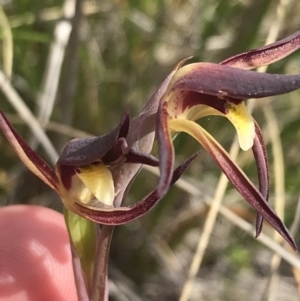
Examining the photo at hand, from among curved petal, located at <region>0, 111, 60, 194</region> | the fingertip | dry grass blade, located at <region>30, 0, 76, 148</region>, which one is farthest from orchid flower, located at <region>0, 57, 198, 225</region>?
dry grass blade, located at <region>30, 0, 76, 148</region>

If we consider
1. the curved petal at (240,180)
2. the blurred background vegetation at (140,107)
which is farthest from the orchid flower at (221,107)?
the blurred background vegetation at (140,107)

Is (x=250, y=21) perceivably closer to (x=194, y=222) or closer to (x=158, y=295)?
(x=194, y=222)

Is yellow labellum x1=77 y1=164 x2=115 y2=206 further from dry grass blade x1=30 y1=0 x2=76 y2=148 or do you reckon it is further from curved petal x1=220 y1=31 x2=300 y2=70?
dry grass blade x1=30 y1=0 x2=76 y2=148

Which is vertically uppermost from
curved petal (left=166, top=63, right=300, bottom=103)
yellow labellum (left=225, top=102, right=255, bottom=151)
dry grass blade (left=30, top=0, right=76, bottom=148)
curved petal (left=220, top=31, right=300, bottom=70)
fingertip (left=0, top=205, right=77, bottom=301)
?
curved petal (left=220, top=31, right=300, bottom=70)

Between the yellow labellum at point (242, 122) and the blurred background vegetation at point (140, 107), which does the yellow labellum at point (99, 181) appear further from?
the blurred background vegetation at point (140, 107)

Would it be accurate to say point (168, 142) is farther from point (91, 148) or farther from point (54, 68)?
point (54, 68)
